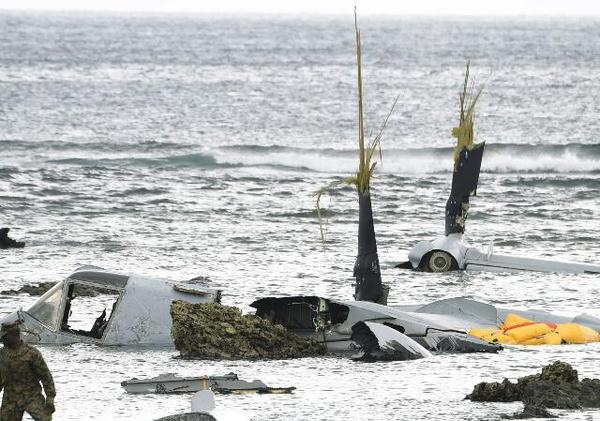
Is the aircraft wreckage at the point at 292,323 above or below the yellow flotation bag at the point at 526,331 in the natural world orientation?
above

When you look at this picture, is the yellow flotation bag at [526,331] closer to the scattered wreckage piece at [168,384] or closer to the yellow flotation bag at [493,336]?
the yellow flotation bag at [493,336]

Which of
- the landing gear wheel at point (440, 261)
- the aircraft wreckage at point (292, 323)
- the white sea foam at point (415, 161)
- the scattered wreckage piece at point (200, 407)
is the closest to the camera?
the scattered wreckage piece at point (200, 407)

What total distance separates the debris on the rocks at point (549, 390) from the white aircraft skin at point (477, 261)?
1322cm

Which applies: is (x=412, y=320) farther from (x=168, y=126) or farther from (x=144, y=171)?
(x=168, y=126)

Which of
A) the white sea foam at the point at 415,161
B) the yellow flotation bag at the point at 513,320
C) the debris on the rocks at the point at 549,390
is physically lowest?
the white sea foam at the point at 415,161

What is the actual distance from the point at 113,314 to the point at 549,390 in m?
7.57

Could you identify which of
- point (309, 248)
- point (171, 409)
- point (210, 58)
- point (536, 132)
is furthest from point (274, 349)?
point (210, 58)

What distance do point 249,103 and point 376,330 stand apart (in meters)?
82.7

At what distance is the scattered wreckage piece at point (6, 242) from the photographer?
3862cm

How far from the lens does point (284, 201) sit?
53.1m

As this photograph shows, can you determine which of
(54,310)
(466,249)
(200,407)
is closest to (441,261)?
(466,249)

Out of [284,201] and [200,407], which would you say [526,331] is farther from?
[284,201]

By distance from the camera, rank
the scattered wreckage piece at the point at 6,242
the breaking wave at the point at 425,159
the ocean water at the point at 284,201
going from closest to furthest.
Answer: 1. the ocean water at the point at 284,201
2. the scattered wreckage piece at the point at 6,242
3. the breaking wave at the point at 425,159

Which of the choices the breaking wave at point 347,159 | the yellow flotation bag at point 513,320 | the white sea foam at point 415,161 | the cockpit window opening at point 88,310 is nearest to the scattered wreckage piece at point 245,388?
the cockpit window opening at point 88,310
